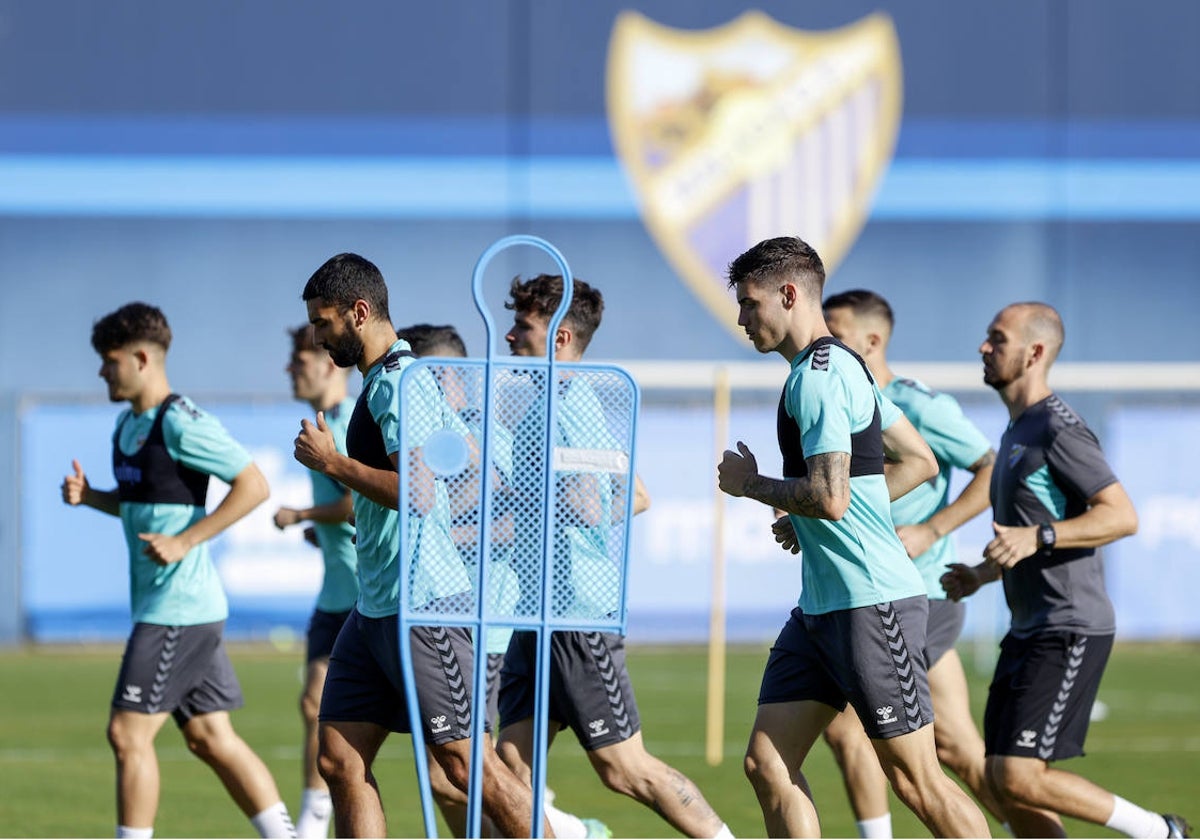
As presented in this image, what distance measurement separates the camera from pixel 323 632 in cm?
775

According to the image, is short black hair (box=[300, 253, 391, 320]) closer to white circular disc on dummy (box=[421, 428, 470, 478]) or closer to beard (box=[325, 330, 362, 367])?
beard (box=[325, 330, 362, 367])

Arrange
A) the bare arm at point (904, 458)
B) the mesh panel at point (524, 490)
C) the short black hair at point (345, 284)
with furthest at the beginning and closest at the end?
the bare arm at point (904, 458) < the short black hair at point (345, 284) < the mesh panel at point (524, 490)

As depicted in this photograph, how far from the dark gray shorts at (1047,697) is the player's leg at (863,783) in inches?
31.2

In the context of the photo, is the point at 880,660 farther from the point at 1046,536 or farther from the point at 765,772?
the point at 1046,536

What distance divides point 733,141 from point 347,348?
15.1 metres

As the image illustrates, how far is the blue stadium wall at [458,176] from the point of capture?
19.7m

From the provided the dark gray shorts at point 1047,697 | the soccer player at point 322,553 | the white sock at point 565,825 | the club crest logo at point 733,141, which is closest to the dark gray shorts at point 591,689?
the white sock at point 565,825

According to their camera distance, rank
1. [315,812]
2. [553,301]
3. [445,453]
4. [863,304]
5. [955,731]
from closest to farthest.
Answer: [445,453], [553,301], [955,731], [863,304], [315,812]

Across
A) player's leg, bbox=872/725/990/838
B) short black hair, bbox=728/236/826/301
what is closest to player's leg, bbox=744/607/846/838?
player's leg, bbox=872/725/990/838

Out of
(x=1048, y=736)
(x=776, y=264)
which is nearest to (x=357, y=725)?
(x=776, y=264)

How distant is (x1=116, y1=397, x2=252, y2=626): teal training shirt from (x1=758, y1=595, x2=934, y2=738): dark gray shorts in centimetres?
254

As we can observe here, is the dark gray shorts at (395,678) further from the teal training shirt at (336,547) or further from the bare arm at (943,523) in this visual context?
the teal training shirt at (336,547)

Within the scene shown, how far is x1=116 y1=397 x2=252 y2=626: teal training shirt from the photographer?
6680 millimetres

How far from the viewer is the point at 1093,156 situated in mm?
20484
